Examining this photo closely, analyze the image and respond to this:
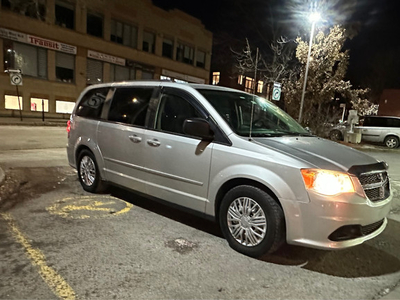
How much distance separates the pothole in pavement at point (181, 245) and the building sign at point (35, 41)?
80.0 ft

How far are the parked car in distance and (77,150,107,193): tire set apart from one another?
52.8ft

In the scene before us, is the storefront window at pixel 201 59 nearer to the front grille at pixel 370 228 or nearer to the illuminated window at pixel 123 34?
the illuminated window at pixel 123 34

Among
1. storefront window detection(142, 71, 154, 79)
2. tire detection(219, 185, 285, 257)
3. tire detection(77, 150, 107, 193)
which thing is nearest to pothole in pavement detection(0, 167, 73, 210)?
tire detection(77, 150, 107, 193)

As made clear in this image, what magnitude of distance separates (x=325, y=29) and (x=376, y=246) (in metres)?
17.3

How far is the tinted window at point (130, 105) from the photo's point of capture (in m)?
4.57

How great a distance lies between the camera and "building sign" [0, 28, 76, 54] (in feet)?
72.7

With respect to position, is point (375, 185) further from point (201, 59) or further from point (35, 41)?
point (201, 59)

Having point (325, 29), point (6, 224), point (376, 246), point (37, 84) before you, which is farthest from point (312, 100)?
point (37, 84)

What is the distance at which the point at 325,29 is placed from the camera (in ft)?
60.2

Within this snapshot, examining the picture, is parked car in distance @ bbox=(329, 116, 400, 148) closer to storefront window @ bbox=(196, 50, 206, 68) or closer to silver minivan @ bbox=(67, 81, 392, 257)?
silver minivan @ bbox=(67, 81, 392, 257)

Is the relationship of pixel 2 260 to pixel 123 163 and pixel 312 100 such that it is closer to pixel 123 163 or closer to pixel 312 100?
pixel 123 163

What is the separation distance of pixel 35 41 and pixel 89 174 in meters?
22.6

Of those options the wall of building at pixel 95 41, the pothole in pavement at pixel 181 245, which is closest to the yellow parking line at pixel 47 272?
the pothole in pavement at pixel 181 245

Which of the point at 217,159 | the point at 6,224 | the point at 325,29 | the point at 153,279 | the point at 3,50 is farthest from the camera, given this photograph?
the point at 3,50
